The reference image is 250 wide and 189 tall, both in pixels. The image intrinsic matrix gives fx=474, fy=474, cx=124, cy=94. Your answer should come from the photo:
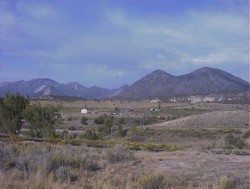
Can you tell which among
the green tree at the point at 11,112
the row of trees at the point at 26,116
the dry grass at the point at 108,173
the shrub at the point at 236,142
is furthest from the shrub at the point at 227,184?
Result: the green tree at the point at 11,112

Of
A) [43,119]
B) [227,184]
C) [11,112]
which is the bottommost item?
[227,184]

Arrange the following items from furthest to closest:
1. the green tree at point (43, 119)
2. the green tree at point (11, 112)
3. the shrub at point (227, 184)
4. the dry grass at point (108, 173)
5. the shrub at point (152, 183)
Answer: the green tree at point (11, 112)
the green tree at point (43, 119)
the shrub at point (227, 184)
the dry grass at point (108, 173)
the shrub at point (152, 183)

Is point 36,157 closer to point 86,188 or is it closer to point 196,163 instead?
point 86,188

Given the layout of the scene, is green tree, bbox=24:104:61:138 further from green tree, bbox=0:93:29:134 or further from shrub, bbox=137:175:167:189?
shrub, bbox=137:175:167:189

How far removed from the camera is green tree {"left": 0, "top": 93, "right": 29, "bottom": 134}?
56969 millimetres

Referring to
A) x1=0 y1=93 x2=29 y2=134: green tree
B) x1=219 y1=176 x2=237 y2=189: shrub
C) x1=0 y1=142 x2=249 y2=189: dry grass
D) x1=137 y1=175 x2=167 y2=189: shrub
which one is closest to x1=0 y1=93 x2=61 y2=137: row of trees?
x1=0 y1=93 x2=29 y2=134: green tree

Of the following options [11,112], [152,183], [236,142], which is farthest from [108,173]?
[11,112]

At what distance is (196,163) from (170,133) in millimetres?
A: 54243

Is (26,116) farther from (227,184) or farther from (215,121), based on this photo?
(215,121)

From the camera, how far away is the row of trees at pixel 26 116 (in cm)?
5591

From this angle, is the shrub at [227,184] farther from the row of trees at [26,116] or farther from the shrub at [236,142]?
the row of trees at [26,116]

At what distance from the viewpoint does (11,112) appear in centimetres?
5759

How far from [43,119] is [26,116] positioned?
2.21m

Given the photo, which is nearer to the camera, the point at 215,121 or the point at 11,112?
the point at 11,112
